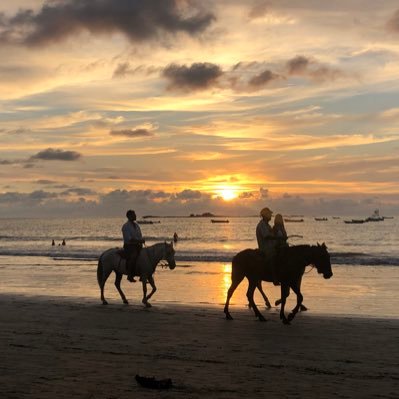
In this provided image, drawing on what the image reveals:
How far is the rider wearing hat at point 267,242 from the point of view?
13.8 meters

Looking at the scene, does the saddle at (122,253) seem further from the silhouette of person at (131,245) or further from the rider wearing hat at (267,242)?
the rider wearing hat at (267,242)

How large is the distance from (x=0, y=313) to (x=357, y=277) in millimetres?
18899

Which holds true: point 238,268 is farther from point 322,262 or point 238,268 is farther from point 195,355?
point 195,355

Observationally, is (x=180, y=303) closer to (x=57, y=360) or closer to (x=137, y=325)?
(x=137, y=325)

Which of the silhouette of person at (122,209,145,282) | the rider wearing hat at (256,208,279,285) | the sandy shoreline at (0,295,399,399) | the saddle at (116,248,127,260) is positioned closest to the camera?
the sandy shoreline at (0,295,399,399)

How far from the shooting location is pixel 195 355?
973 centimetres

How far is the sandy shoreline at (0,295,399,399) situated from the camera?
754cm

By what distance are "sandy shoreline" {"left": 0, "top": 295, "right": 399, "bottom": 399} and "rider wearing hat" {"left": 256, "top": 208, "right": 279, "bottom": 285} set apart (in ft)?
4.42

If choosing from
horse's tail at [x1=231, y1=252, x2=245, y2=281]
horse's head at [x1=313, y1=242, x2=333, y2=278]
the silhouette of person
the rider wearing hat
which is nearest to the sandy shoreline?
horse's tail at [x1=231, y1=252, x2=245, y2=281]

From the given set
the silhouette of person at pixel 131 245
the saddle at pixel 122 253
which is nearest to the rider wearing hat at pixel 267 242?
the silhouette of person at pixel 131 245

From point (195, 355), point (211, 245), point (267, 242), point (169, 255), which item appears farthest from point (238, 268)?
point (211, 245)

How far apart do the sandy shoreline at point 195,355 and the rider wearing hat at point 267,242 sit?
1.35 meters

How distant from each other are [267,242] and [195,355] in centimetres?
499

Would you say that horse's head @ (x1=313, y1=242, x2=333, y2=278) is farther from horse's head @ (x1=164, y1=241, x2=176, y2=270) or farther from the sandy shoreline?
horse's head @ (x1=164, y1=241, x2=176, y2=270)
